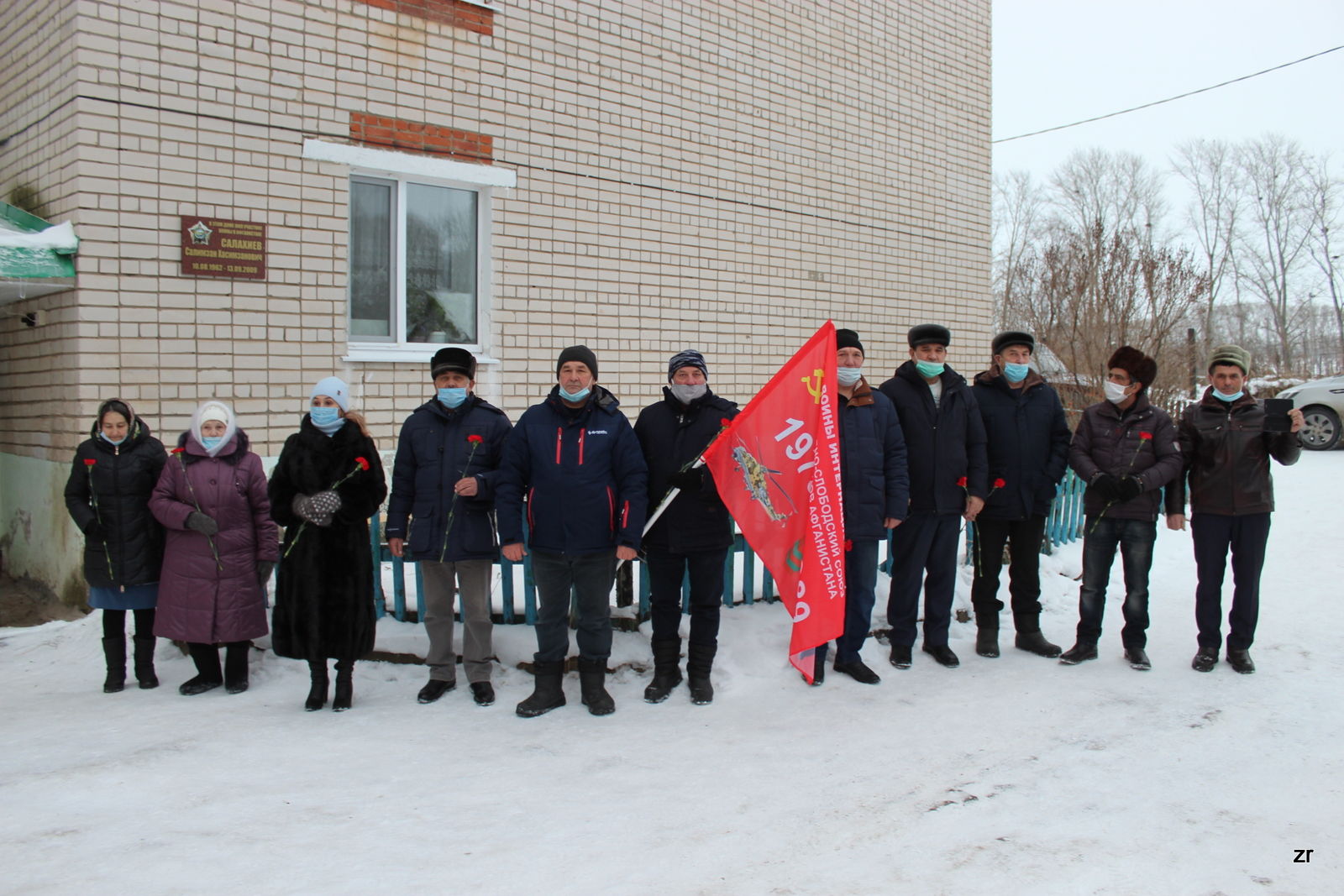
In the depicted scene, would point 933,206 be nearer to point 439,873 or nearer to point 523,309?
point 523,309

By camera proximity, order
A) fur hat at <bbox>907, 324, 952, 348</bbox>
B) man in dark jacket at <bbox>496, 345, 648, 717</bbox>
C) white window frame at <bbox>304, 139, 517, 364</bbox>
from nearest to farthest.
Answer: man in dark jacket at <bbox>496, 345, 648, 717</bbox>, fur hat at <bbox>907, 324, 952, 348</bbox>, white window frame at <bbox>304, 139, 517, 364</bbox>

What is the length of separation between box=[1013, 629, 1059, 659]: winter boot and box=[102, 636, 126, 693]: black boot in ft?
16.1

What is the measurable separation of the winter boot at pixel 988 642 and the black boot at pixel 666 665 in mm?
1851

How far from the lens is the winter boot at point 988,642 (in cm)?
536

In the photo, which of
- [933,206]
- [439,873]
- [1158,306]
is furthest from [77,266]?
[1158,306]

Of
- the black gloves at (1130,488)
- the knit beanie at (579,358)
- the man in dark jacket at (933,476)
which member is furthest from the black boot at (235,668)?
the black gloves at (1130,488)

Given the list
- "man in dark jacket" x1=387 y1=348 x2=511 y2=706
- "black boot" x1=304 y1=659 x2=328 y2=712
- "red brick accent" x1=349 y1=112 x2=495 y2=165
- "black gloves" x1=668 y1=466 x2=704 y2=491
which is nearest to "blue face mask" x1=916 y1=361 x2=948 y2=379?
"black gloves" x1=668 y1=466 x2=704 y2=491

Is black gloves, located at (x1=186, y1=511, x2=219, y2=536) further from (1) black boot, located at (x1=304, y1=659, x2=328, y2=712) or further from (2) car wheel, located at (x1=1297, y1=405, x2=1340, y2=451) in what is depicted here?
(2) car wheel, located at (x1=1297, y1=405, x2=1340, y2=451)

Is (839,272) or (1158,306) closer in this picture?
(839,272)

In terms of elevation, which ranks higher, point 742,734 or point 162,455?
point 162,455

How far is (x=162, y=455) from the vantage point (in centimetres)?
479

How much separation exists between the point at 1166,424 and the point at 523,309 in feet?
14.9

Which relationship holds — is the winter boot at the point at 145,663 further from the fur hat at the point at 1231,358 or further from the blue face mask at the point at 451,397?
the fur hat at the point at 1231,358

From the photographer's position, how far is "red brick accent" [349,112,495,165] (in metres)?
6.54
